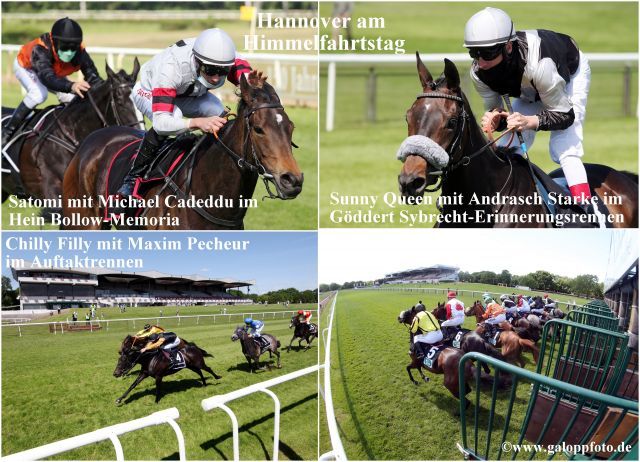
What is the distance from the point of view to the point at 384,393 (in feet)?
15.2

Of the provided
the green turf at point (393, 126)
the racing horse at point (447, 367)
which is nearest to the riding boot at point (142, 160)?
the green turf at point (393, 126)

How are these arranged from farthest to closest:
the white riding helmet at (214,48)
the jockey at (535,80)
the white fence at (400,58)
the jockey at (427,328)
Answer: the white fence at (400,58) < the jockey at (427,328) < the white riding helmet at (214,48) < the jockey at (535,80)

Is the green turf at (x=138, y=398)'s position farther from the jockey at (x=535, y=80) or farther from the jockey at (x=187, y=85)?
the jockey at (x=535, y=80)

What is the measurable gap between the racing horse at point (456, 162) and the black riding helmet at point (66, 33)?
Answer: 3126mm

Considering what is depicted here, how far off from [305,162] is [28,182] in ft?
10.5

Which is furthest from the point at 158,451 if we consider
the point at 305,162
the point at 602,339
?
the point at 305,162

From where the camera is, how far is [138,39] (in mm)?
9695

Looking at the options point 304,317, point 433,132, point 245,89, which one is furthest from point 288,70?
point 433,132

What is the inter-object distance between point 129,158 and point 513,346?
2953 mm

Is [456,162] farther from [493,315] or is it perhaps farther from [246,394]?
[246,394]

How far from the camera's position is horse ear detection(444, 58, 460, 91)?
12.4 ft

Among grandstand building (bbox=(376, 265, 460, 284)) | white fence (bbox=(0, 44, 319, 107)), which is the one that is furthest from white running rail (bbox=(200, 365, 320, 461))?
white fence (bbox=(0, 44, 319, 107))

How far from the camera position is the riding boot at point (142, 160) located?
4569 mm

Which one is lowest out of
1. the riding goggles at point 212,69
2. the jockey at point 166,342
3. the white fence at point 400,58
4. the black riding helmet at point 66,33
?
the jockey at point 166,342
